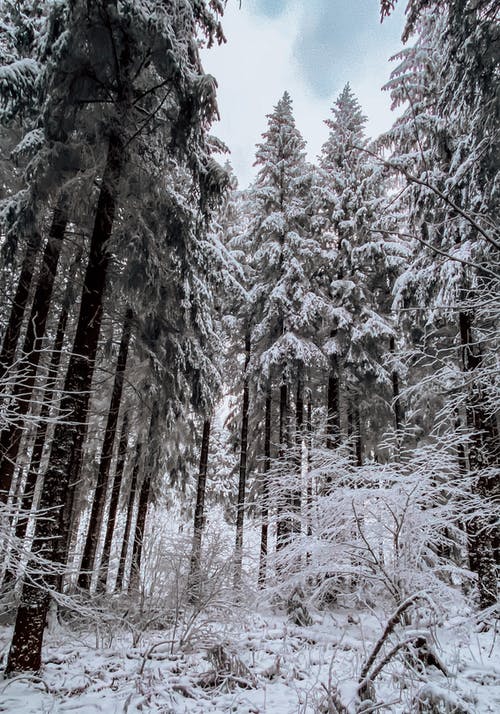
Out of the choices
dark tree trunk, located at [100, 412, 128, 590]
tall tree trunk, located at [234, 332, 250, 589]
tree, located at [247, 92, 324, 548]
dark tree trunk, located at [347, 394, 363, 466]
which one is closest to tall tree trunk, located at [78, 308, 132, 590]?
dark tree trunk, located at [100, 412, 128, 590]

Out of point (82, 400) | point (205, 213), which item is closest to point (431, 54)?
point (205, 213)

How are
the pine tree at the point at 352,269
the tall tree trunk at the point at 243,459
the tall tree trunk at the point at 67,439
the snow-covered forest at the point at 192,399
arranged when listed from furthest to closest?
1. the pine tree at the point at 352,269
2. the tall tree trunk at the point at 243,459
3. the tall tree trunk at the point at 67,439
4. the snow-covered forest at the point at 192,399

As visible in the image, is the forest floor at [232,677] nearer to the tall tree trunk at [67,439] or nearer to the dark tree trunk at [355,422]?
the tall tree trunk at [67,439]

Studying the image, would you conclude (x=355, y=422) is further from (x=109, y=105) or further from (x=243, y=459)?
(x=109, y=105)

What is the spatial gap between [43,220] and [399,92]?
393 inches

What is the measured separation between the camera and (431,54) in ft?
33.8

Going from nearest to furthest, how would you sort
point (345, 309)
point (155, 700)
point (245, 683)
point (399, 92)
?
1. point (155, 700)
2. point (245, 683)
3. point (399, 92)
4. point (345, 309)

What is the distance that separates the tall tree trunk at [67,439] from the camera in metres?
4.95

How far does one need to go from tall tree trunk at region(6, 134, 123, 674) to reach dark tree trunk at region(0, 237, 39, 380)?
1871mm

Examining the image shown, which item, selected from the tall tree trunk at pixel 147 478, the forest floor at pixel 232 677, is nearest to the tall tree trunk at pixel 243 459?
the tall tree trunk at pixel 147 478

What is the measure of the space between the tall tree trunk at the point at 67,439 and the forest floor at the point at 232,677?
0.46 m

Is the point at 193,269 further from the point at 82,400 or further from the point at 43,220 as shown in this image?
the point at 82,400

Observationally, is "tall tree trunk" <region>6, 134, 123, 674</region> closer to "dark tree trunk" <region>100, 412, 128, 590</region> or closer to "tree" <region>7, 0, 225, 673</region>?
"tree" <region>7, 0, 225, 673</region>

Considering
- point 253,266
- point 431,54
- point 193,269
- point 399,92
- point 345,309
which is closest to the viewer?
point 193,269
